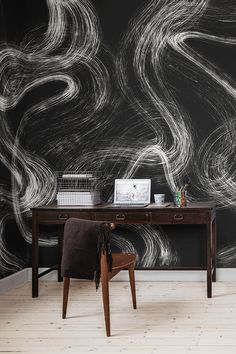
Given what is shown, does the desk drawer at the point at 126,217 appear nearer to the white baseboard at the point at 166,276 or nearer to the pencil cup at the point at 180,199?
the pencil cup at the point at 180,199

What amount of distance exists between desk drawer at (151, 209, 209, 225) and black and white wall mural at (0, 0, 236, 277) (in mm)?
555

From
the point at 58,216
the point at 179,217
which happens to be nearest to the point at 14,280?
the point at 58,216

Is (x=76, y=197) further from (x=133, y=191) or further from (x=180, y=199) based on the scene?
(x=180, y=199)

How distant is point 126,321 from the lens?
3449mm

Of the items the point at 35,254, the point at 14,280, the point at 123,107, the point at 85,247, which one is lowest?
the point at 14,280

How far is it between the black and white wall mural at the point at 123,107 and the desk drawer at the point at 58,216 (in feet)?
1.50

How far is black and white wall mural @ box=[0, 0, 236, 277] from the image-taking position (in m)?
4.54

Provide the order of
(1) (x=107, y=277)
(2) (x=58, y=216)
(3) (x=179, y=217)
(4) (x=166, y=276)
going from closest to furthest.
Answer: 1. (1) (x=107, y=277)
2. (3) (x=179, y=217)
3. (2) (x=58, y=216)
4. (4) (x=166, y=276)

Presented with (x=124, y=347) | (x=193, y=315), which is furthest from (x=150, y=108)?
(x=124, y=347)

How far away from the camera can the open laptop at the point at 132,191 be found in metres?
4.48

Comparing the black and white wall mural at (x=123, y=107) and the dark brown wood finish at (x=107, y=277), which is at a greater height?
the black and white wall mural at (x=123, y=107)

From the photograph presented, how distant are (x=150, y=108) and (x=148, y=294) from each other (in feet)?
5.31

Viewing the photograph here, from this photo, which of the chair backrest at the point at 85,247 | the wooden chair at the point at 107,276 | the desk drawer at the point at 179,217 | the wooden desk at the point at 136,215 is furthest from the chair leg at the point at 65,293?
the desk drawer at the point at 179,217

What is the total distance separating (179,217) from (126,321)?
3.22ft
